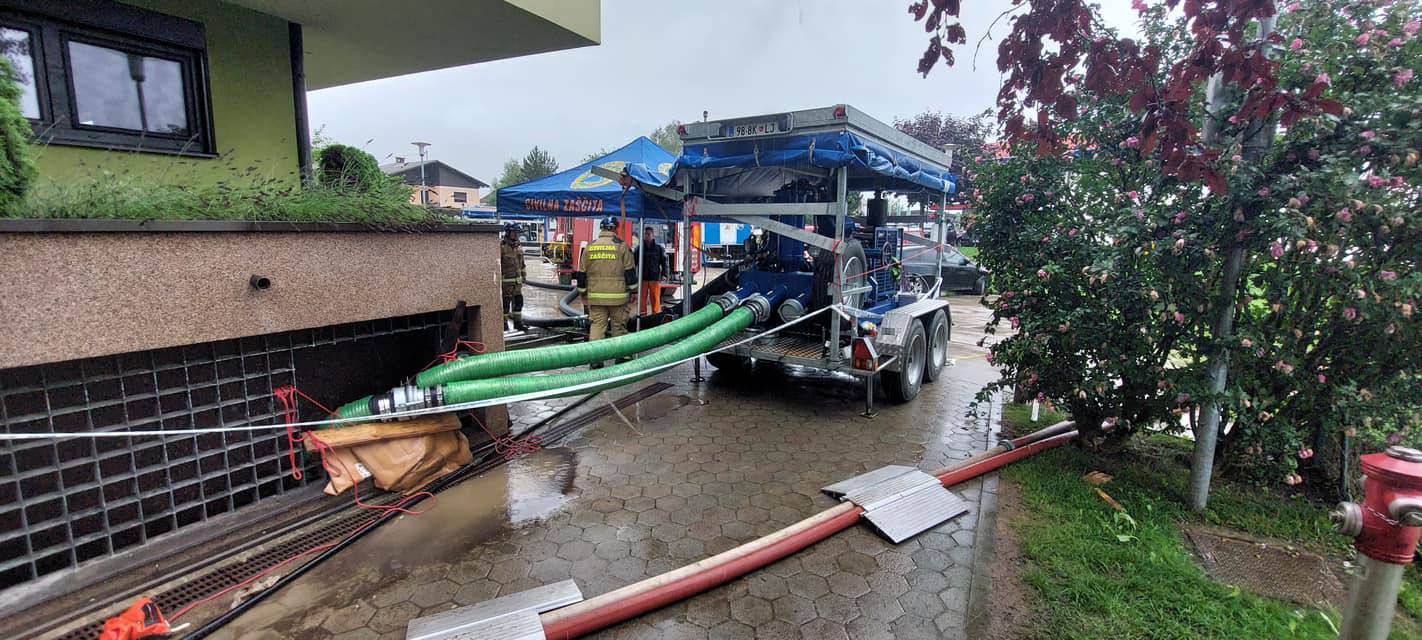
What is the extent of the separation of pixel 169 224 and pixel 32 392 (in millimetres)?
999

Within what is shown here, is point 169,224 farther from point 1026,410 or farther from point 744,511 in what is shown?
point 1026,410

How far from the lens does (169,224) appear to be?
3.19 m

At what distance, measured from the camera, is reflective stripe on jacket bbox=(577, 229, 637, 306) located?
724 cm

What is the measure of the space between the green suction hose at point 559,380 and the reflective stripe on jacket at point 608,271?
1.56 meters

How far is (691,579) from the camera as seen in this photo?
10.3ft

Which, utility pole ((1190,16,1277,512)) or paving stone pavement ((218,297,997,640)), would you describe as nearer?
paving stone pavement ((218,297,997,640))

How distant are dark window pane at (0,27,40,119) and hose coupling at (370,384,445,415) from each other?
312 centimetres

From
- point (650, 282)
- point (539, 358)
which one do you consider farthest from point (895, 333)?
point (650, 282)

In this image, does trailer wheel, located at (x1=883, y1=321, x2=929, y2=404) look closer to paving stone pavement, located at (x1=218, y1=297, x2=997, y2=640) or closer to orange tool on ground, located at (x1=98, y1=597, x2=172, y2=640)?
paving stone pavement, located at (x1=218, y1=297, x2=997, y2=640)

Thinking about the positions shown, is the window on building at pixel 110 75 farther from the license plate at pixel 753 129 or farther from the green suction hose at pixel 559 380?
the license plate at pixel 753 129

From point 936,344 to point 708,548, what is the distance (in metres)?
5.26

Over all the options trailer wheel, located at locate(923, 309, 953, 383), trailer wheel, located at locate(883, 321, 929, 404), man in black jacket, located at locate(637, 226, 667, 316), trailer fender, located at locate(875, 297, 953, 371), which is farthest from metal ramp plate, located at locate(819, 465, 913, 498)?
man in black jacket, located at locate(637, 226, 667, 316)

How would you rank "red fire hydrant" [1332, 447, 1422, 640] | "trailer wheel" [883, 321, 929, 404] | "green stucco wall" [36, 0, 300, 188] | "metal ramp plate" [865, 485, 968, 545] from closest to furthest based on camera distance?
1. "red fire hydrant" [1332, 447, 1422, 640]
2. "metal ramp plate" [865, 485, 968, 545]
3. "green stucco wall" [36, 0, 300, 188]
4. "trailer wheel" [883, 321, 929, 404]

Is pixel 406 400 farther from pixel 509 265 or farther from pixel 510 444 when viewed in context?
pixel 509 265
